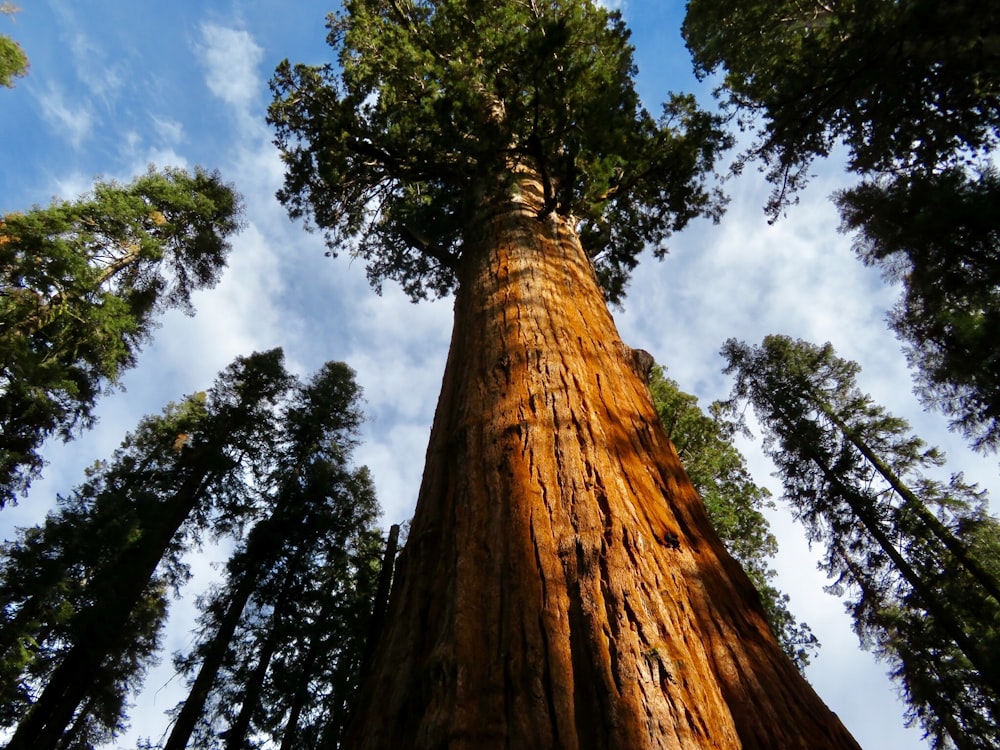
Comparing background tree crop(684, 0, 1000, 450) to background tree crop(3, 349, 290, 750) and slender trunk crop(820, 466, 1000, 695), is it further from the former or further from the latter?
background tree crop(3, 349, 290, 750)

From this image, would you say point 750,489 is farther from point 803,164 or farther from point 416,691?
point 416,691

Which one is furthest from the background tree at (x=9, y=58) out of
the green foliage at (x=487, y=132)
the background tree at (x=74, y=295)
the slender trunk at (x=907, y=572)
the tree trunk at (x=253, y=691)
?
the slender trunk at (x=907, y=572)

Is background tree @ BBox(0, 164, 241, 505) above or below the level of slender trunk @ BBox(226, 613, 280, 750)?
above

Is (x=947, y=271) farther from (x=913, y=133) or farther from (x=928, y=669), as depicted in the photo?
(x=928, y=669)

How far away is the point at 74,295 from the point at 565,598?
12.3 meters

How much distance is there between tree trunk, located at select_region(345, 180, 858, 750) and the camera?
62.1 inches

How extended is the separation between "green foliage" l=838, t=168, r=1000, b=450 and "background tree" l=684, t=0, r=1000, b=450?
0.08 feet

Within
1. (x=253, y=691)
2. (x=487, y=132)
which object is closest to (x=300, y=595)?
(x=253, y=691)

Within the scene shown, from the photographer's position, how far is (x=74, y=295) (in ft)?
34.8

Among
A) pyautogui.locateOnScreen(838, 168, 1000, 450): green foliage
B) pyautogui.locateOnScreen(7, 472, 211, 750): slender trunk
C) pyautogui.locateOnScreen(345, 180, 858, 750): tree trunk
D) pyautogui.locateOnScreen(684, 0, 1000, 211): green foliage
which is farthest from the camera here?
pyautogui.locateOnScreen(7, 472, 211, 750): slender trunk

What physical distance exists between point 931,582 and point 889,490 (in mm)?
1889

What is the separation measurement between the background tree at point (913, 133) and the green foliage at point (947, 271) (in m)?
0.02

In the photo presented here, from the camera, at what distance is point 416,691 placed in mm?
1837

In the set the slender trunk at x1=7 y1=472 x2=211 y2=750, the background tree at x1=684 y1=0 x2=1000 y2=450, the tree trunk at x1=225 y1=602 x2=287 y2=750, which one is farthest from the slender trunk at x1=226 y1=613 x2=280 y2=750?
the background tree at x1=684 y1=0 x2=1000 y2=450
